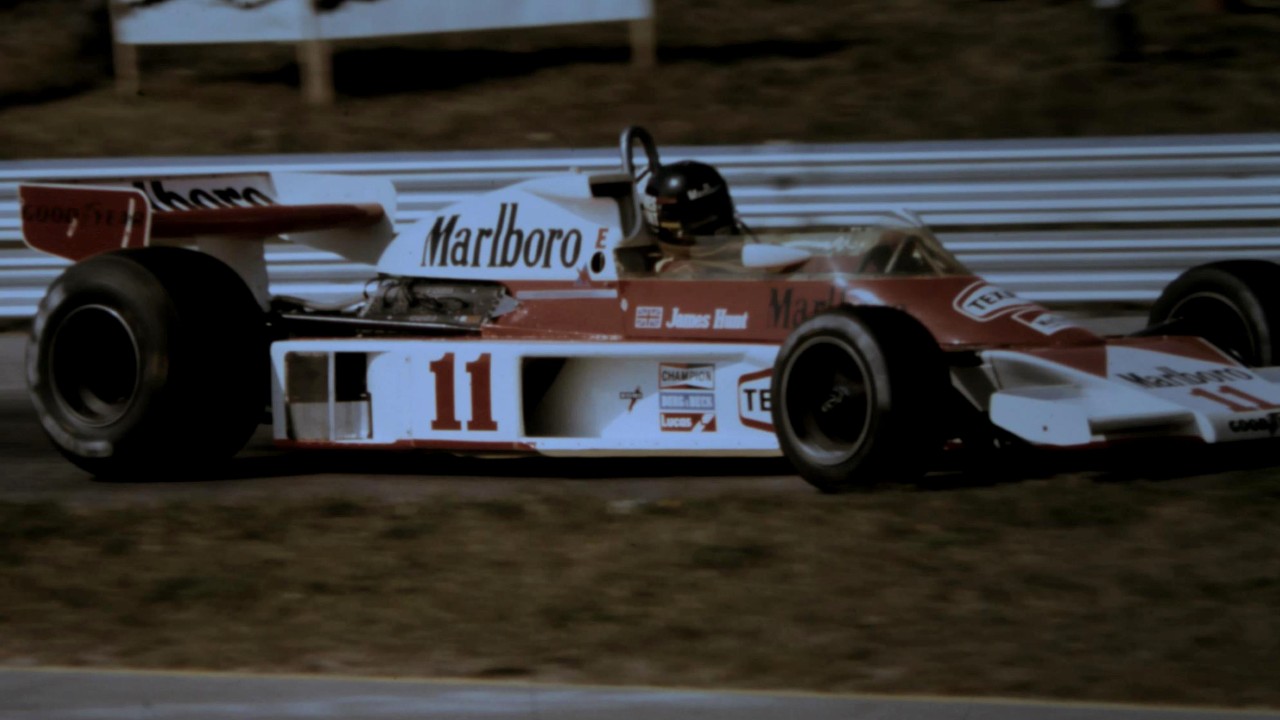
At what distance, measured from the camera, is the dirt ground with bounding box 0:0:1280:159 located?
1510cm

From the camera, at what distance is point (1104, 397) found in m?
6.78

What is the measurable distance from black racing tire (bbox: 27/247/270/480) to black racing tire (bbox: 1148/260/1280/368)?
3.93 m

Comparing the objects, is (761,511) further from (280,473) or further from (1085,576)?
(280,473)

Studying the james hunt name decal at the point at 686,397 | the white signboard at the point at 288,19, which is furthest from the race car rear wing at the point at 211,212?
the white signboard at the point at 288,19

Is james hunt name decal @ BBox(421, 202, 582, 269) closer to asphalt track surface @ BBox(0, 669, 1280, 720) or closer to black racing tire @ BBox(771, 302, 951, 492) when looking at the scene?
black racing tire @ BBox(771, 302, 951, 492)

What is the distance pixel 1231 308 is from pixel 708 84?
8.52 metres

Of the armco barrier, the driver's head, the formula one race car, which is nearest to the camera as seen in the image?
the formula one race car

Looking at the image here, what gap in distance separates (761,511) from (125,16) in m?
11.3

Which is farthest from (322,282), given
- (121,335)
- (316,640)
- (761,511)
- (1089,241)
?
(316,640)

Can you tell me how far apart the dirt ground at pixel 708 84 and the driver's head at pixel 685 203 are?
6787mm

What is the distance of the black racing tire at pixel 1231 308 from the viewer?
7906mm

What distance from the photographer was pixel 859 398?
687 centimetres

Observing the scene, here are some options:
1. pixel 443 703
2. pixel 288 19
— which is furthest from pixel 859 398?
pixel 288 19

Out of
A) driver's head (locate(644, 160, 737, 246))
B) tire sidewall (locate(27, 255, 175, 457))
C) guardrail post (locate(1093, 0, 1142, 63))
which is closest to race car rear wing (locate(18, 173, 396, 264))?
tire sidewall (locate(27, 255, 175, 457))
